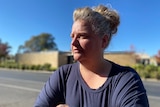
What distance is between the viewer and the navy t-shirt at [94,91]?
185 centimetres

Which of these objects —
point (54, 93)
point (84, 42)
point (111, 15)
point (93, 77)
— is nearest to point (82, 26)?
point (84, 42)

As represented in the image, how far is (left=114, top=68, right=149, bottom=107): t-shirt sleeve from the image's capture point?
71.6 inches

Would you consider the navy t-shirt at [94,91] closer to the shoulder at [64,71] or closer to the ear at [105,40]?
the shoulder at [64,71]

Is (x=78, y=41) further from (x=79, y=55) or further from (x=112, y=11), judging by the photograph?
(x=112, y=11)

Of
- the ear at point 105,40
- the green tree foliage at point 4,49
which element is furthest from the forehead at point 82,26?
the green tree foliage at point 4,49

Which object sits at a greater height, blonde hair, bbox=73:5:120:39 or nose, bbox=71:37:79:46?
blonde hair, bbox=73:5:120:39

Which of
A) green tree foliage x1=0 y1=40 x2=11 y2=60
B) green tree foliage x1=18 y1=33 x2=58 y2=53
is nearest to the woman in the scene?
green tree foliage x1=0 y1=40 x2=11 y2=60

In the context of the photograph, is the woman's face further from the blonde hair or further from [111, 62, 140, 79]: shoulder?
[111, 62, 140, 79]: shoulder

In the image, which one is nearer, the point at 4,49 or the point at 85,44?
the point at 85,44

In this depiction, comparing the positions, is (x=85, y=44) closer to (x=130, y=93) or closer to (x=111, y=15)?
(x=111, y=15)

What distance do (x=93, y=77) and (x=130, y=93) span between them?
300 millimetres

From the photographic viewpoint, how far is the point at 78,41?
197 centimetres

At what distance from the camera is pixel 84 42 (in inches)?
77.1

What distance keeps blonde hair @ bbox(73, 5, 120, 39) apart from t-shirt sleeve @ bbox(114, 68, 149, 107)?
0.34 meters
